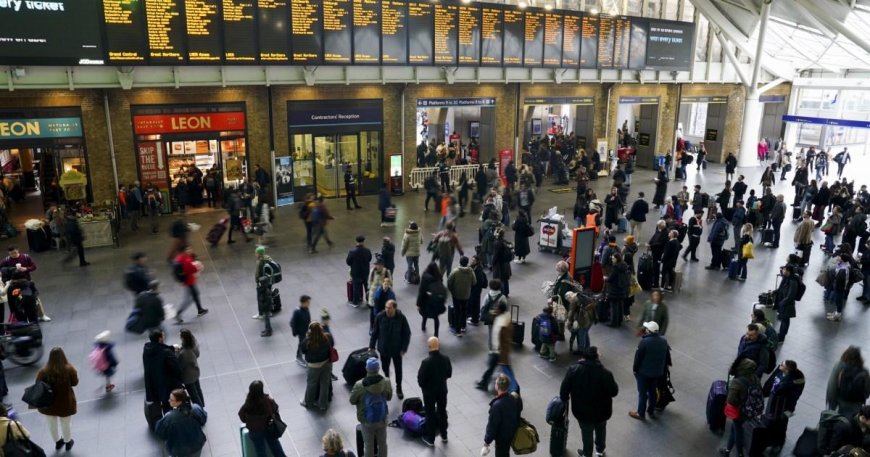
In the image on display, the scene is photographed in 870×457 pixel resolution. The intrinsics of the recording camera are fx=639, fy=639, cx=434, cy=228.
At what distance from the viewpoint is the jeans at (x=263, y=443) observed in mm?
6582

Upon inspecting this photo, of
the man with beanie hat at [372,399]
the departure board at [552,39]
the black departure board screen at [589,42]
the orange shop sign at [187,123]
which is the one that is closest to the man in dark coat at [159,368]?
the man with beanie hat at [372,399]

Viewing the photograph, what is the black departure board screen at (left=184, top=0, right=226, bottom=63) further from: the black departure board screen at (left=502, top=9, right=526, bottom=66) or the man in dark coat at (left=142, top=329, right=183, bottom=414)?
the man in dark coat at (left=142, top=329, right=183, bottom=414)

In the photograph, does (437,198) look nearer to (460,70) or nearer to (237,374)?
(460,70)

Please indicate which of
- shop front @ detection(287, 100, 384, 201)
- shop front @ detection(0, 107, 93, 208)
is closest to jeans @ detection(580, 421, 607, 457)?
shop front @ detection(287, 100, 384, 201)

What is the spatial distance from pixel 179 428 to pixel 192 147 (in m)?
15.7

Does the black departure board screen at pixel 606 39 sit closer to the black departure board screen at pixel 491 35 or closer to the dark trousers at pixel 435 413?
the black departure board screen at pixel 491 35

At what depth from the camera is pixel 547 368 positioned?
998cm

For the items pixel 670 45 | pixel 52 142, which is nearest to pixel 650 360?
pixel 52 142

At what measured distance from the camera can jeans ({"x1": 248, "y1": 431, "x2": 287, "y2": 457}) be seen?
21.6ft

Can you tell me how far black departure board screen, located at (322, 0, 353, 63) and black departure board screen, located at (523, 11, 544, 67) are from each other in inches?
268

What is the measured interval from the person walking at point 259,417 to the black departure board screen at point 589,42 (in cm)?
2114

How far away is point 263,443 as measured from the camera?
6.64 metres

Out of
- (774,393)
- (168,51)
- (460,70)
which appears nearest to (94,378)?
(774,393)

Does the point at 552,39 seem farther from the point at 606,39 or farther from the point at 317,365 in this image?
the point at 317,365
